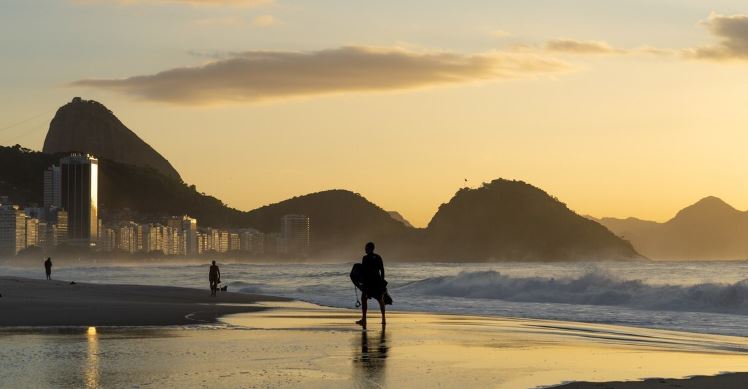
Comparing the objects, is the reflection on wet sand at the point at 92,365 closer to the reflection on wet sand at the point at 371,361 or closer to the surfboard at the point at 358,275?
the reflection on wet sand at the point at 371,361

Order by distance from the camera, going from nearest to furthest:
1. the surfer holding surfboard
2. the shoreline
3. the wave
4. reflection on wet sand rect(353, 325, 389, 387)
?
the shoreline < reflection on wet sand rect(353, 325, 389, 387) < the surfer holding surfboard < the wave

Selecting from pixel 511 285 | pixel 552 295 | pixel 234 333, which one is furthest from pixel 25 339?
pixel 511 285

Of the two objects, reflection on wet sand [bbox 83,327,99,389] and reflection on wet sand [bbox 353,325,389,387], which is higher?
reflection on wet sand [bbox 83,327,99,389]

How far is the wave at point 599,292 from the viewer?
38.6 meters

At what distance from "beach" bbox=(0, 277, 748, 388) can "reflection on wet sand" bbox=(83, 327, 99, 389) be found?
0.05 feet

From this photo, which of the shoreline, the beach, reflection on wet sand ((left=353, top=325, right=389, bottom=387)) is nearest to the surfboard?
the beach

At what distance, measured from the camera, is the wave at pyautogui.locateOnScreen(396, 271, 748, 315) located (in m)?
38.6

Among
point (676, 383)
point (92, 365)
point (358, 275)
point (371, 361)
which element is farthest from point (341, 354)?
point (358, 275)

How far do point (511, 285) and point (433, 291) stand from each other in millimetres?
4704

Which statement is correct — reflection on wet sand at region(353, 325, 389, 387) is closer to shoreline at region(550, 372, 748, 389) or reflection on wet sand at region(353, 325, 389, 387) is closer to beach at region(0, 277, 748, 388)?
beach at region(0, 277, 748, 388)

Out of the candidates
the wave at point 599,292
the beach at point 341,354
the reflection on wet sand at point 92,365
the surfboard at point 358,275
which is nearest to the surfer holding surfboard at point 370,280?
the surfboard at point 358,275

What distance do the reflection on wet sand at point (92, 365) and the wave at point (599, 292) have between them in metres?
26.0

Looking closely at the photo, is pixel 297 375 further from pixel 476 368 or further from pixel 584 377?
pixel 584 377

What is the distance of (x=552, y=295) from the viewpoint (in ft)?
160
